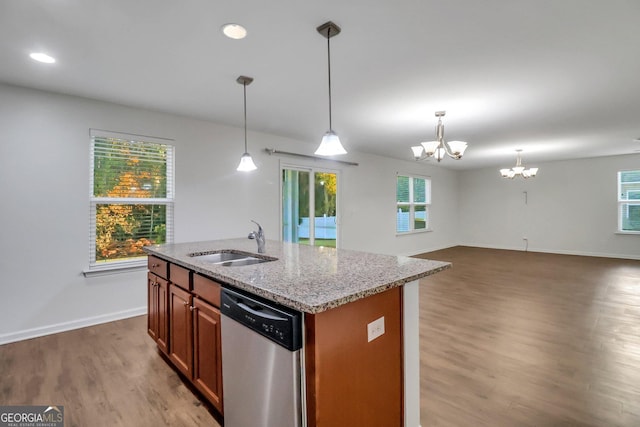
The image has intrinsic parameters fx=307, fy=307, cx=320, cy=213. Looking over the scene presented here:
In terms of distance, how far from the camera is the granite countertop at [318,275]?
1.20 m

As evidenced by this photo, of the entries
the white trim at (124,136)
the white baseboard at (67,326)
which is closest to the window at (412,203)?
the white trim at (124,136)

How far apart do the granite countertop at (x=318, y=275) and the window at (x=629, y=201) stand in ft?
26.2

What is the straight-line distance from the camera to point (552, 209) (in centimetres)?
780

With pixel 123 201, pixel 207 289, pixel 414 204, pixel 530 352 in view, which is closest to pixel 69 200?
pixel 123 201

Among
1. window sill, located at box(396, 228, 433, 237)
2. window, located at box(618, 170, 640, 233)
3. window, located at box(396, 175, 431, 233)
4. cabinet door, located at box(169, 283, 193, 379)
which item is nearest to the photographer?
cabinet door, located at box(169, 283, 193, 379)

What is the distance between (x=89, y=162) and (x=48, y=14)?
176 cm

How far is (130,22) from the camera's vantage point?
6.36 ft

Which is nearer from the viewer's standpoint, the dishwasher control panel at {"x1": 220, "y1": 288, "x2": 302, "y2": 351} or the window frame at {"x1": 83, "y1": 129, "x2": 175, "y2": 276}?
the dishwasher control panel at {"x1": 220, "y1": 288, "x2": 302, "y2": 351}

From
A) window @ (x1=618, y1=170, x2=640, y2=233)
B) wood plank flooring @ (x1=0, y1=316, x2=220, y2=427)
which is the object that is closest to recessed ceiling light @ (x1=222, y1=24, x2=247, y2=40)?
wood plank flooring @ (x1=0, y1=316, x2=220, y2=427)

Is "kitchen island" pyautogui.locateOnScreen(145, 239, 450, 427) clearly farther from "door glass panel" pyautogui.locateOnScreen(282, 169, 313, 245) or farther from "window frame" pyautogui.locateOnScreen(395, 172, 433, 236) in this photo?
"window frame" pyautogui.locateOnScreen(395, 172, 433, 236)

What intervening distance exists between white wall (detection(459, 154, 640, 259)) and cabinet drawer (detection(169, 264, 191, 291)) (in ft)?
29.2

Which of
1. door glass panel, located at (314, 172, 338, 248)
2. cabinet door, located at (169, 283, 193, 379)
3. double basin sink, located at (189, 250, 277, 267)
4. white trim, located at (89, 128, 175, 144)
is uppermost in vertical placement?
white trim, located at (89, 128, 175, 144)

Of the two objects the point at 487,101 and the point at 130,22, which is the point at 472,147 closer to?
the point at 487,101

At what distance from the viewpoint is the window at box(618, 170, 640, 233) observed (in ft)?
22.3
